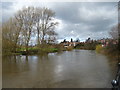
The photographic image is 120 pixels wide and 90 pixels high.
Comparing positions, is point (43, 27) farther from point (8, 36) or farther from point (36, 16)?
point (8, 36)

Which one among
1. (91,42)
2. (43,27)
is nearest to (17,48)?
(43,27)

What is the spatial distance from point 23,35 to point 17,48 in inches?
49.8

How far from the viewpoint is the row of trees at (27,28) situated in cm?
1121

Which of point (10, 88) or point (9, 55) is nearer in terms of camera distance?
point (10, 88)

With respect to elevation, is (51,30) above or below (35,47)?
above

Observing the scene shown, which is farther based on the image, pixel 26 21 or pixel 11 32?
pixel 26 21

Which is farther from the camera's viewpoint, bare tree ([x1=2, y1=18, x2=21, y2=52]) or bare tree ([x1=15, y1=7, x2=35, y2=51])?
bare tree ([x1=15, y1=7, x2=35, y2=51])

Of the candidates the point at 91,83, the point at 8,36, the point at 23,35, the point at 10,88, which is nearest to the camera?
the point at 10,88

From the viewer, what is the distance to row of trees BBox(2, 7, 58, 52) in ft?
36.8

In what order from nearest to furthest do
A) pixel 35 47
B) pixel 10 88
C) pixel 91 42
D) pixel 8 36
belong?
pixel 10 88, pixel 8 36, pixel 35 47, pixel 91 42

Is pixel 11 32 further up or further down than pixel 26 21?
further down

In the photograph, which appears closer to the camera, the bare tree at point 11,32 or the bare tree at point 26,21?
the bare tree at point 11,32

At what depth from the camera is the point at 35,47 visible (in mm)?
13438

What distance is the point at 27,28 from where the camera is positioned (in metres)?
12.5
